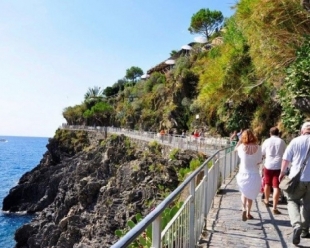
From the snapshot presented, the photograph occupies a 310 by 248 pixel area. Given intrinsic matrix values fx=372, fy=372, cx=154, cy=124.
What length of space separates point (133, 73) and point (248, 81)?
94.1 m

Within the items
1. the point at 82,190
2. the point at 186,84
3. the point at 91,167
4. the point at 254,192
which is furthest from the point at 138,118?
the point at 254,192

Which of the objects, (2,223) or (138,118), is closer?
(2,223)

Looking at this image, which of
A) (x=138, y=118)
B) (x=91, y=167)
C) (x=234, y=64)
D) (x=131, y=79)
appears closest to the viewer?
(x=234, y=64)

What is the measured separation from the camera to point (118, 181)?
25.7m

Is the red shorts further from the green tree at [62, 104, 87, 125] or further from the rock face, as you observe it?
the green tree at [62, 104, 87, 125]

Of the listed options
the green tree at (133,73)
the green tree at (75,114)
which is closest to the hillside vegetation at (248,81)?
the green tree at (75,114)

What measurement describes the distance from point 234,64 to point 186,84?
1006 inches

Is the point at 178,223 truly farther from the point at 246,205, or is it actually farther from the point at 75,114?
the point at 75,114

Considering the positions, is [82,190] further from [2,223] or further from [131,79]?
[131,79]

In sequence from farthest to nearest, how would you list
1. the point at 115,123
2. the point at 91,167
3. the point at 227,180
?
the point at 115,123 < the point at 91,167 < the point at 227,180

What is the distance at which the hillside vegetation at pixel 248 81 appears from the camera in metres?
12.8

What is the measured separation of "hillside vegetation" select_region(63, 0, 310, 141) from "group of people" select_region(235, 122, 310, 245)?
13.7ft

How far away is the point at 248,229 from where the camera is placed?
6.74 m

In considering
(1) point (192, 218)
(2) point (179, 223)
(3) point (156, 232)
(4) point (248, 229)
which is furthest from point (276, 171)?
(3) point (156, 232)
